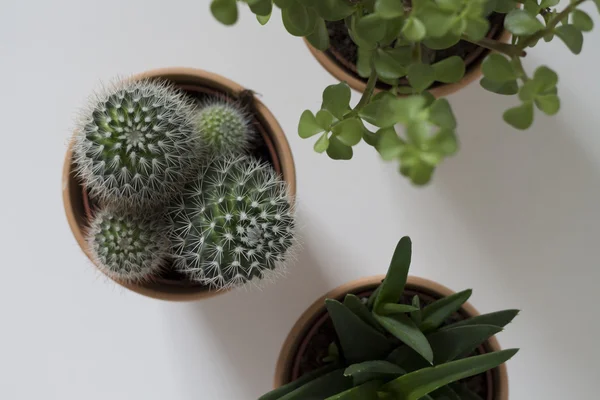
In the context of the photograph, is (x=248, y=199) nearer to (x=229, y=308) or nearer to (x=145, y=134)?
(x=145, y=134)

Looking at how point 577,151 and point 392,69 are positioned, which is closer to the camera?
point 392,69

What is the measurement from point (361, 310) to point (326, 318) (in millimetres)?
127

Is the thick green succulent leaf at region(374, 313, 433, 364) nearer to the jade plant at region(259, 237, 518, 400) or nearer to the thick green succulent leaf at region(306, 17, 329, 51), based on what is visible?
the jade plant at region(259, 237, 518, 400)

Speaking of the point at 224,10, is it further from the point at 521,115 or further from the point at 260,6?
the point at 521,115

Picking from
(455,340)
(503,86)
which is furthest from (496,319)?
(503,86)

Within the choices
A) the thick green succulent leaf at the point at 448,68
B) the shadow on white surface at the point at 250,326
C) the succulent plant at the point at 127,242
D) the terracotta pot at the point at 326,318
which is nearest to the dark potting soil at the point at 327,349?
the terracotta pot at the point at 326,318

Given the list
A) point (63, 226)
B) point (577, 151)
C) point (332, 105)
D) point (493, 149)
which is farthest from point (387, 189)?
point (63, 226)

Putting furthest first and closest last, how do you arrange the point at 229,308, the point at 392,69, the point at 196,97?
the point at 229,308
the point at 196,97
the point at 392,69

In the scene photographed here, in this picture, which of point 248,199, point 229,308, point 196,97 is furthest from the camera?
point 229,308

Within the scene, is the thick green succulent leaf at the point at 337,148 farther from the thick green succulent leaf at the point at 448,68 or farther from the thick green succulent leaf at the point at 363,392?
the thick green succulent leaf at the point at 363,392

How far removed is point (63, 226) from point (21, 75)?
26 centimetres

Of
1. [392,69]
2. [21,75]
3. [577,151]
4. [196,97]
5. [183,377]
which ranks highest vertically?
[21,75]

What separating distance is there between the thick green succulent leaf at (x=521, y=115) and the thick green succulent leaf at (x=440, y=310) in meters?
0.25

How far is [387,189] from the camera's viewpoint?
0.93 metres
